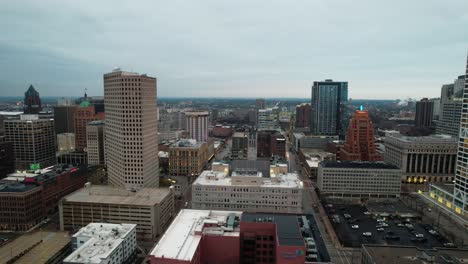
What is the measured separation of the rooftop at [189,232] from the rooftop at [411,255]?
31352mm

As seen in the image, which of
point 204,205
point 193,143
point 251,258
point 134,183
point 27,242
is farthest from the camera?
point 193,143

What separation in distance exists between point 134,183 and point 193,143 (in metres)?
74.1

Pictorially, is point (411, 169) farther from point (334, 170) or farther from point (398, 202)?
point (334, 170)

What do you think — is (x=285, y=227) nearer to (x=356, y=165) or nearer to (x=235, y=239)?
(x=235, y=239)

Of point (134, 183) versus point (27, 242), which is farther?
point (134, 183)

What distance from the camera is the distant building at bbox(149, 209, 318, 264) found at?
6844cm

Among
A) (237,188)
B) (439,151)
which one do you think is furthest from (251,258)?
(439,151)

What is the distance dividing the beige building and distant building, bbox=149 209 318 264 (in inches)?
929

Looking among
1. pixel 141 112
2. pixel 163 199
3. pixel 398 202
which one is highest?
pixel 141 112

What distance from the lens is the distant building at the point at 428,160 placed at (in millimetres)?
171000

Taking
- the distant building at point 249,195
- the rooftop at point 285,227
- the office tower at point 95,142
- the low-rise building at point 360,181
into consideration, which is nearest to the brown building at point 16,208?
the distant building at point 249,195

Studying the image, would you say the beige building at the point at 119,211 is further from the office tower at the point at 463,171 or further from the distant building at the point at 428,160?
the distant building at the point at 428,160

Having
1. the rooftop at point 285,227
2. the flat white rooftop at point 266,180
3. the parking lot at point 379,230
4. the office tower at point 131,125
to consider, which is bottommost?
the parking lot at point 379,230

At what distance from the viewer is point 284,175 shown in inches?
5094
